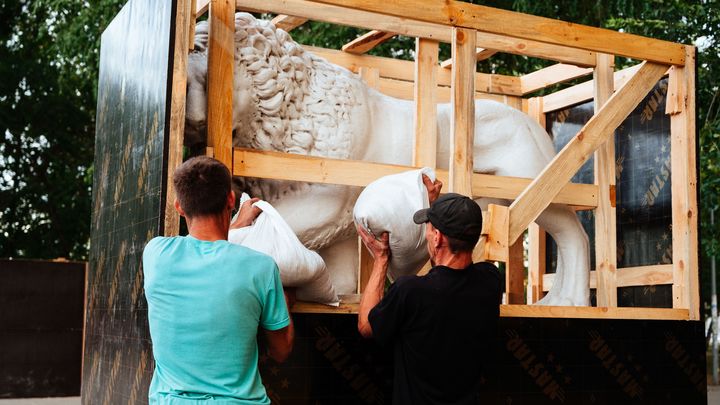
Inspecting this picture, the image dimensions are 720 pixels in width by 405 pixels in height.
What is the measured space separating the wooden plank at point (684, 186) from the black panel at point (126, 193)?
2.93 metres

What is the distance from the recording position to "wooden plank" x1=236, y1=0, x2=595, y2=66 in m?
4.89

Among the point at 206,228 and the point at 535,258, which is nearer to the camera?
the point at 206,228

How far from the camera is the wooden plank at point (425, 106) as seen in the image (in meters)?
5.02

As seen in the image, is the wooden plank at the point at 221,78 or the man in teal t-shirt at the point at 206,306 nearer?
the man in teal t-shirt at the point at 206,306

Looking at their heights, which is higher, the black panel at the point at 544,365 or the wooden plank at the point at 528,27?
the wooden plank at the point at 528,27

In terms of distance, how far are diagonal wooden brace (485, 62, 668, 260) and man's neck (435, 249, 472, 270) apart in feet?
4.36

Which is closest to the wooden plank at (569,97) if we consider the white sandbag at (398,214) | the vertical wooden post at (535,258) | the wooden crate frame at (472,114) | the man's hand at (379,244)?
the vertical wooden post at (535,258)

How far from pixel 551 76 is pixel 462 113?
1976 millimetres

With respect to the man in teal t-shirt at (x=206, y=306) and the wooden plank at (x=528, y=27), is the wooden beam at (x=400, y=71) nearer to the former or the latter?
the wooden plank at (x=528, y=27)

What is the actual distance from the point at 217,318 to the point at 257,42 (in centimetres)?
240

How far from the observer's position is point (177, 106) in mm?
4137

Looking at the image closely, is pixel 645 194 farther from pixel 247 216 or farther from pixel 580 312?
pixel 247 216

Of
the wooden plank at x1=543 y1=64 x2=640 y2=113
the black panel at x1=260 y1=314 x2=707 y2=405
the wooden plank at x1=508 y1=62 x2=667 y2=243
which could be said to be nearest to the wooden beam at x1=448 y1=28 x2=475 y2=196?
the wooden plank at x1=508 y1=62 x2=667 y2=243

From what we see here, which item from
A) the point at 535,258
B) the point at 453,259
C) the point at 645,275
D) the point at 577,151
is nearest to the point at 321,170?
the point at 453,259
